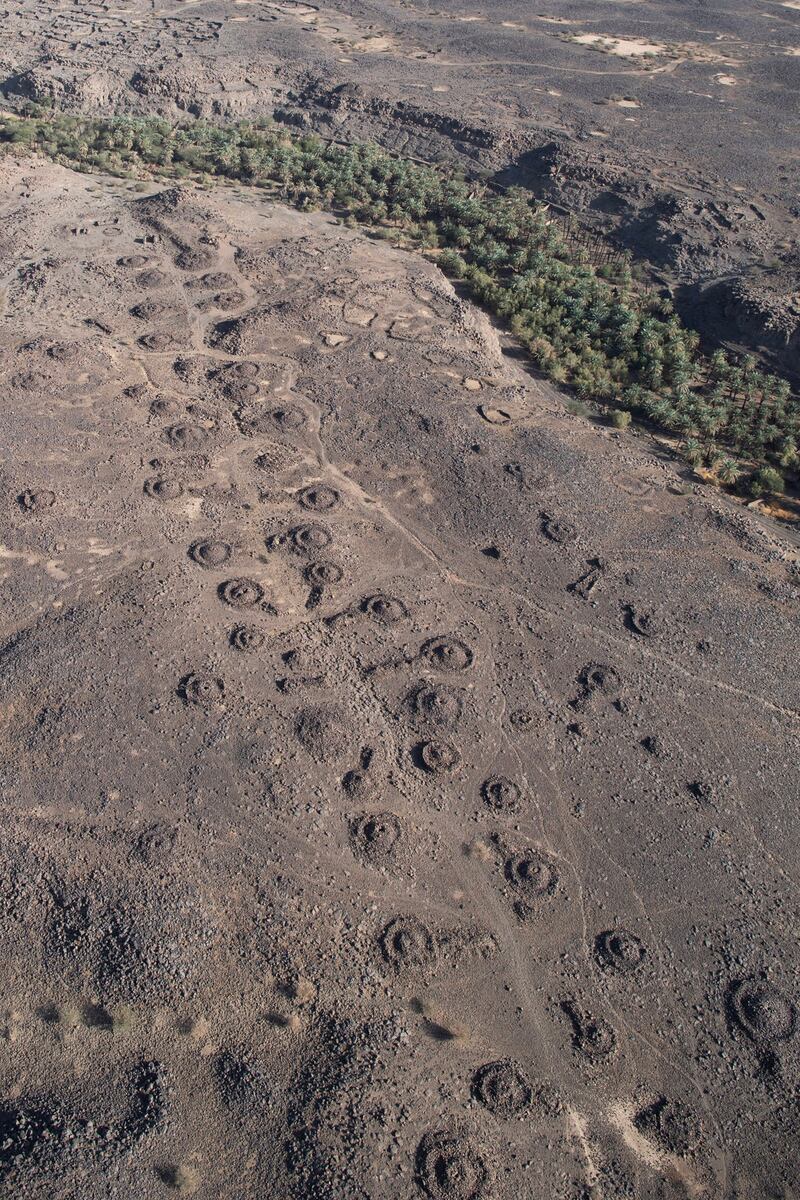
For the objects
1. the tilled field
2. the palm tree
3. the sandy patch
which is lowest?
the tilled field

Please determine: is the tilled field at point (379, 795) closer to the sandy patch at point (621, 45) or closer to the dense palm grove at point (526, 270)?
the dense palm grove at point (526, 270)

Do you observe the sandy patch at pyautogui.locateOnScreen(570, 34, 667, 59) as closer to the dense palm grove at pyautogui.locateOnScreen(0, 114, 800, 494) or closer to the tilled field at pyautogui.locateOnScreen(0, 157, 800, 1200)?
the dense palm grove at pyautogui.locateOnScreen(0, 114, 800, 494)

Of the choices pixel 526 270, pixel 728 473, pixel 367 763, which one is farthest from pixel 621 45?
pixel 367 763

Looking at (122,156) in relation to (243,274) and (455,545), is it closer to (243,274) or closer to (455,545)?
(243,274)

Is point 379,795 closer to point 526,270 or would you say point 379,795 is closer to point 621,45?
point 526,270

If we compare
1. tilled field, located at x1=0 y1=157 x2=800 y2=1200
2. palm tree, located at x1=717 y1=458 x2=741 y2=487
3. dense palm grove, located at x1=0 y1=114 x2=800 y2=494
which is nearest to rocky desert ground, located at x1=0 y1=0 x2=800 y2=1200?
tilled field, located at x1=0 y1=157 x2=800 y2=1200

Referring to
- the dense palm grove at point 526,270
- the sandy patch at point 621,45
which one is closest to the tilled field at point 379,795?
the dense palm grove at point 526,270

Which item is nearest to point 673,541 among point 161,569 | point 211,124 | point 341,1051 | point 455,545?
point 455,545

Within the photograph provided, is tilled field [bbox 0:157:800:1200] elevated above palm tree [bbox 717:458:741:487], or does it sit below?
below
